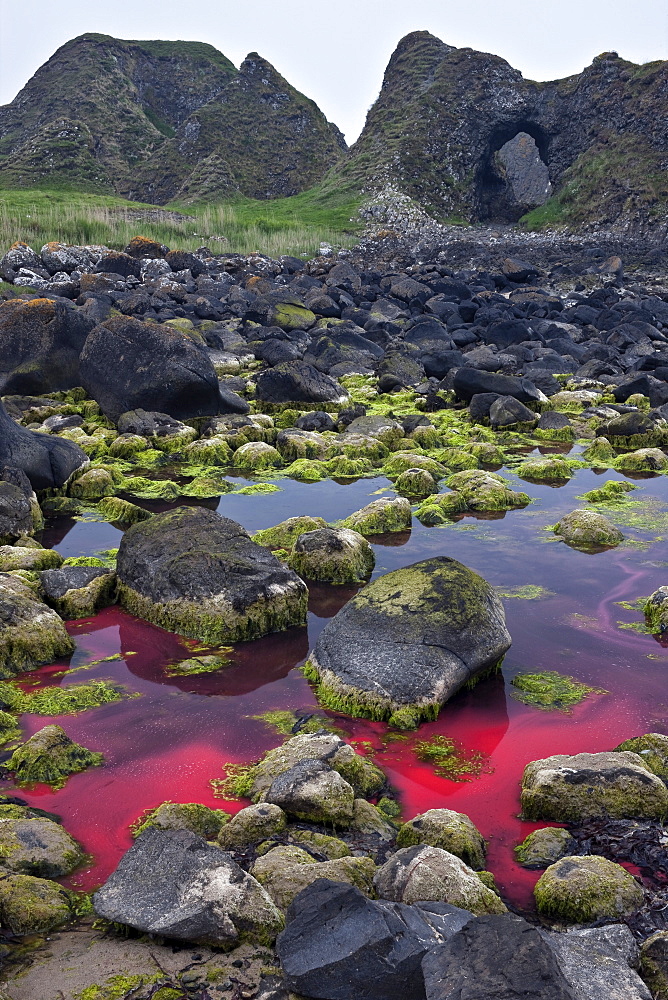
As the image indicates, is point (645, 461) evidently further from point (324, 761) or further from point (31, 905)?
point (31, 905)

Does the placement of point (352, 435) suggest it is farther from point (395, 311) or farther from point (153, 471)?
point (395, 311)

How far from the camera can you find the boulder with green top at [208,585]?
5.53 m

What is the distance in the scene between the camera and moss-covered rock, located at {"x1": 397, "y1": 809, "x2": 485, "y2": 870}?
3295 millimetres

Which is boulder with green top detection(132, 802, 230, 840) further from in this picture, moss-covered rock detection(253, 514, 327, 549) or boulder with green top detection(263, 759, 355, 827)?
moss-covered rock detection(253, 514, 327, 549)

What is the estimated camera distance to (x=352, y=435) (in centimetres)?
1067

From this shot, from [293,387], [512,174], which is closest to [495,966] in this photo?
[293,387]

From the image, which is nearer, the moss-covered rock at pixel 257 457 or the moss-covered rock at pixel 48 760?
the moss-covered rock at pixel 48 760

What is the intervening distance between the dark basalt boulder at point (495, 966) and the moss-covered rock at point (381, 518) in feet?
17.7

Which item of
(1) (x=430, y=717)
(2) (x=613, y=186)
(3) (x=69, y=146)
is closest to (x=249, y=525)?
(1) (x=430, y=717)

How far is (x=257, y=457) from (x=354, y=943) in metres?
8.01

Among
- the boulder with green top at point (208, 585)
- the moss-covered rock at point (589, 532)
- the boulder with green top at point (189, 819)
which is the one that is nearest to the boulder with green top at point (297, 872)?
the boulder with green top at point (189, 819)

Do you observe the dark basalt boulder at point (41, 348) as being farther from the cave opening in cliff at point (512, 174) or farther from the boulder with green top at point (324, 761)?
the cave opening in cliff at point (512, 174)

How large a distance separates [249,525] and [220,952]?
5.57 meters

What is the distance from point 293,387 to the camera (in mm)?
12508
